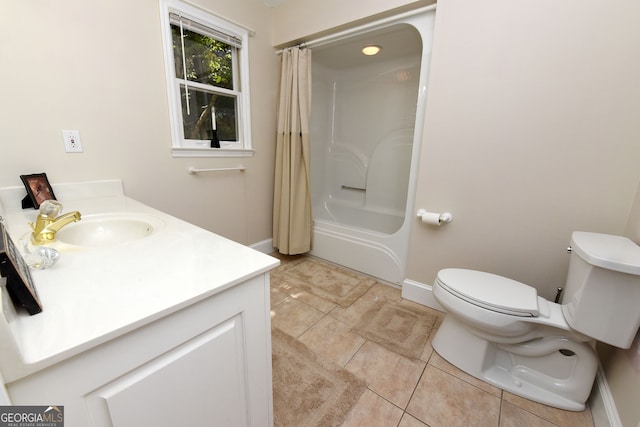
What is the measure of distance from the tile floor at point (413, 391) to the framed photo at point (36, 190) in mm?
1351

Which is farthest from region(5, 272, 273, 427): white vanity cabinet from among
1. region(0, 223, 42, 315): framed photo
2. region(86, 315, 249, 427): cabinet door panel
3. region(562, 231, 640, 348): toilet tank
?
region(562, 231, 640, 348): toilet tank

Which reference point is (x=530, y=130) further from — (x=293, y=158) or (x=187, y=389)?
(x=187, y=389)

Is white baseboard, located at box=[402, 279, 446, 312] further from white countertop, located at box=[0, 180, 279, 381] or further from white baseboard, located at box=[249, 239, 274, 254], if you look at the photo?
white countertop, located at box=[0, 180, 279, 381]

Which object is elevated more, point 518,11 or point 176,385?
point 518,11

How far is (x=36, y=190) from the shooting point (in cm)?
123

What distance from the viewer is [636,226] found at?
113 centimetres

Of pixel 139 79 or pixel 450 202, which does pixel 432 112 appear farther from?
pixel 139 79

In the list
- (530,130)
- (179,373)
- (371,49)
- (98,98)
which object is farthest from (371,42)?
(179,373)

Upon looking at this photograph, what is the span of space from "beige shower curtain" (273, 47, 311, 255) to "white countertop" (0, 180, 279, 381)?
1.42 m

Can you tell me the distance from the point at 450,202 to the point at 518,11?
3.37 ft

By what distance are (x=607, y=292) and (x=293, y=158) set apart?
6.61 feet

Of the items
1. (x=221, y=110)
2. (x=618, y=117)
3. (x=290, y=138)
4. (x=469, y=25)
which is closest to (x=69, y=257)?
(x=221, y=110)

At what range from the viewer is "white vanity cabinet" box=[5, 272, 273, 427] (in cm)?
44

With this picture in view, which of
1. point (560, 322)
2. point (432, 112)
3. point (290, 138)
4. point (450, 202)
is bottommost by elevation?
point (560, 322)
